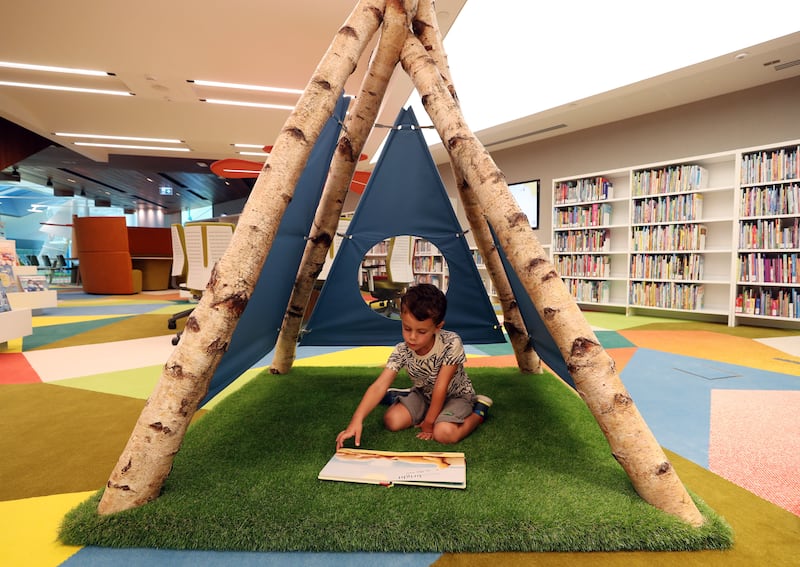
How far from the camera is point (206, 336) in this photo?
1.17 meters

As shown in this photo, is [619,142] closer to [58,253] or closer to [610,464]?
[610,464]

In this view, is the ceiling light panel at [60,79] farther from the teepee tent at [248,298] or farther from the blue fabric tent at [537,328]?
the blue fabric tent at [537,328]

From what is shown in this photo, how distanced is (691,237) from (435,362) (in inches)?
194

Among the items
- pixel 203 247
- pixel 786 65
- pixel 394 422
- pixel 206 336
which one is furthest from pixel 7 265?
pixel 786 65

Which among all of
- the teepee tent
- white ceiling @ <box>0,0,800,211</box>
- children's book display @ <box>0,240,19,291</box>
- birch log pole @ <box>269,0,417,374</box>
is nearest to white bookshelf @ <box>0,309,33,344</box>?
children's book display @ <box>0,240,19,291</box>

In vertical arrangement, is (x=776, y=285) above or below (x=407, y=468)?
above

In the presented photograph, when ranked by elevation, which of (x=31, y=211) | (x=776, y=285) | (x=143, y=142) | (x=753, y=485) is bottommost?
(x=753, y=485)

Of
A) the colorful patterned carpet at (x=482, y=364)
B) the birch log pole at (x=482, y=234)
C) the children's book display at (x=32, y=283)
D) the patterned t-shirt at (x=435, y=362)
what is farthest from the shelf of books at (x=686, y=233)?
the children's book display at (x=32, y=283)

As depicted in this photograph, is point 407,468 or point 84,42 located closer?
point 407,468

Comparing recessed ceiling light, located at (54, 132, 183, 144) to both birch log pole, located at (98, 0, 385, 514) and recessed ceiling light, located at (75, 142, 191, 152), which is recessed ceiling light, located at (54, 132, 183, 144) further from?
birch log pole, located at (98, 0, 385, 514)

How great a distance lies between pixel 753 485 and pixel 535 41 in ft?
18.3

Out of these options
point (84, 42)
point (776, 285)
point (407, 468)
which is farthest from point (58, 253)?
point (776, 285)

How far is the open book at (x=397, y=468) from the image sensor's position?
129 centimetres

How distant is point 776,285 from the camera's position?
4.47m
